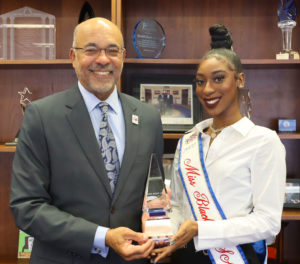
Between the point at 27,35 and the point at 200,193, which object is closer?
the point at 200,193

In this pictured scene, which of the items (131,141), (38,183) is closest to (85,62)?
(131,141)

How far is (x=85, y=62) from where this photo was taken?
154 cm

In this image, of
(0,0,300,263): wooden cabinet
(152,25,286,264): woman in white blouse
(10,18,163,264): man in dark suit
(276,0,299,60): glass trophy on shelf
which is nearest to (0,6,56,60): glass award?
(0,0,300,263): wooden cabinet

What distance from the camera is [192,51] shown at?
258 centimetres

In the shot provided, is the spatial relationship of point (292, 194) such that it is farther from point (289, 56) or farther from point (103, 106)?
point (103, 106)

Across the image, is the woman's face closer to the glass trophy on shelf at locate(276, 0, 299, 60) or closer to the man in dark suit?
the man in dark suit

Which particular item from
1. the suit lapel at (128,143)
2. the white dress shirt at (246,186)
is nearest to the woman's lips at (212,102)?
the white dress shirt at (246,186)

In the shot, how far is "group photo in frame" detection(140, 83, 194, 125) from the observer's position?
8.01 ft

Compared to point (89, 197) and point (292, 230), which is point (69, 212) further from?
point (292, 230)

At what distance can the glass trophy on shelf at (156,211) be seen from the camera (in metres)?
1.40

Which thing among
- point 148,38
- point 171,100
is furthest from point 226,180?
point 148,38

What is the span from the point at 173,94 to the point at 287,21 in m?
0.80

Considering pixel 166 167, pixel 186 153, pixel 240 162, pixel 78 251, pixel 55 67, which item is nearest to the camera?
pixel 78 251

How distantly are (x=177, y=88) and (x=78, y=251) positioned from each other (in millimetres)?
1337
